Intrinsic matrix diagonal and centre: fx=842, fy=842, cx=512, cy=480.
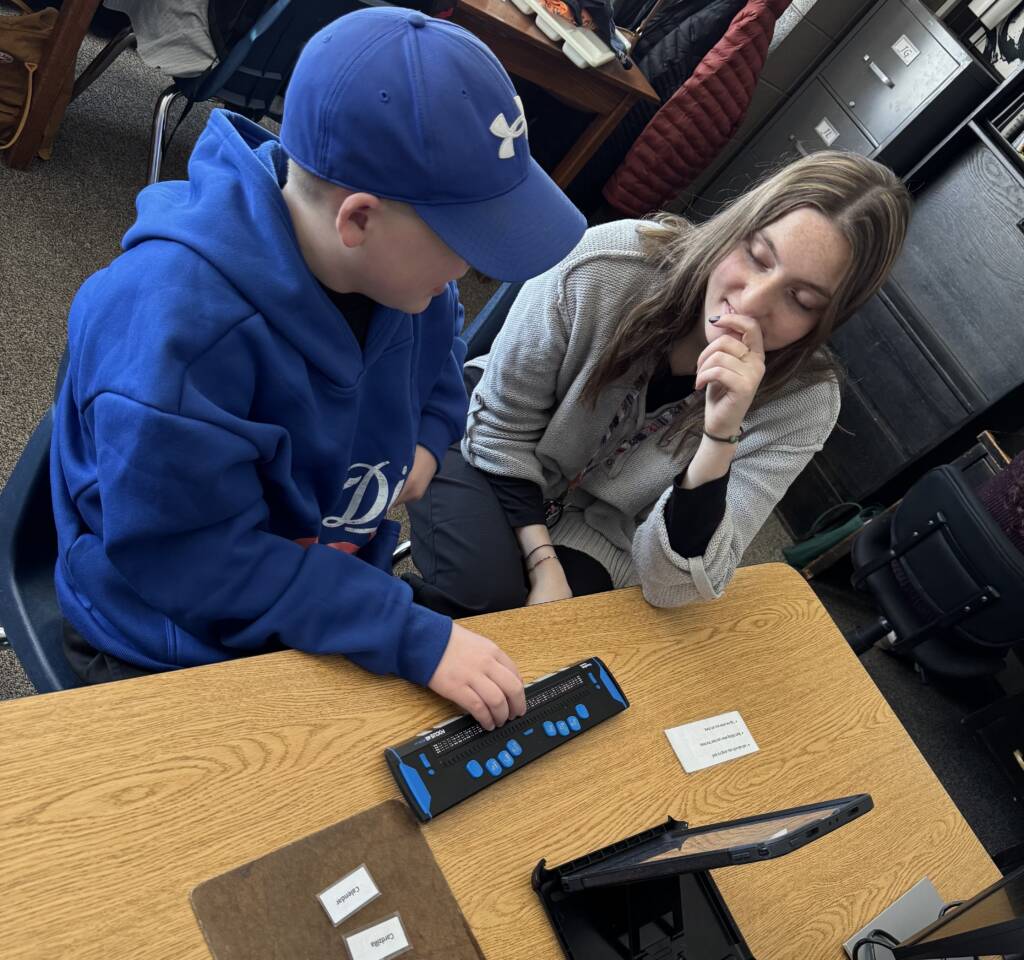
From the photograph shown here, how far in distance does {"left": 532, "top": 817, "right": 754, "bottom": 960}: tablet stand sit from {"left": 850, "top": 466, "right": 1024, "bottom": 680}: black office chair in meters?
1.42

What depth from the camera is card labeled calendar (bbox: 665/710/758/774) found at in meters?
0.96

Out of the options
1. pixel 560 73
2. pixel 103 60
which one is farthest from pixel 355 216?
pixel 103 60

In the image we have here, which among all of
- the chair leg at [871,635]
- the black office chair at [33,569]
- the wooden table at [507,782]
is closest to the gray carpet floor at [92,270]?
the chair leg at [871,635]

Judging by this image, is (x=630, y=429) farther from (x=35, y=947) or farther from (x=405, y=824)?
(x=35, y=947)

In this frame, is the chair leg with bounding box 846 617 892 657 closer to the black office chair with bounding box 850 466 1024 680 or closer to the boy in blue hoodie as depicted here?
the black office chair with bounding box 850 466 1024 680

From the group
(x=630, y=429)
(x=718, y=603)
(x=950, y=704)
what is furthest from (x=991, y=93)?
(x=718, y=603)

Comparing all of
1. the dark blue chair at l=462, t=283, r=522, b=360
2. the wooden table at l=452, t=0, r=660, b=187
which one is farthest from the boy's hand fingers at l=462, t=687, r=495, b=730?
the wooden table at l=452, t=0, r=660, b=187

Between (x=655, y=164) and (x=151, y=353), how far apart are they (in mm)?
2395

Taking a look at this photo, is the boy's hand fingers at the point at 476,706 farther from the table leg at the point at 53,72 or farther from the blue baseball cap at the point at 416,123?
the table leg at the point at 53,72

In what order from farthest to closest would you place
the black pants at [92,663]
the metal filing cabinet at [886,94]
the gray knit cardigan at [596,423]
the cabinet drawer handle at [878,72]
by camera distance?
the cabinet drawer handle at [878,72], the metal filing cabinet at [886,94], the gray knit cardigan at [596,423], the black pants at [92,663]

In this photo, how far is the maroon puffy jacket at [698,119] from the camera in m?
2.57

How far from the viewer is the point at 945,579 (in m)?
1.99

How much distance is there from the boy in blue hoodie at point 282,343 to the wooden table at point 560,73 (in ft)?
5.41

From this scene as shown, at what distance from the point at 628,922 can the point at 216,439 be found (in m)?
0.56
